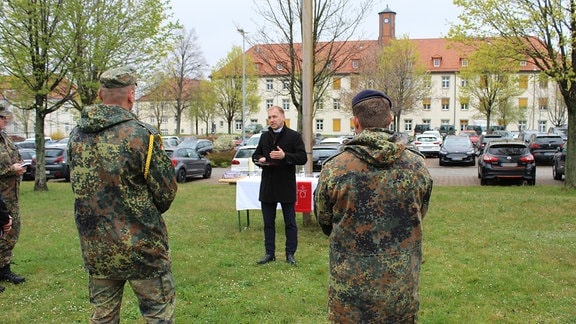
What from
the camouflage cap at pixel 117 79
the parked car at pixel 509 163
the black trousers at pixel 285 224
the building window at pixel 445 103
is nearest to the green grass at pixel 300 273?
the black trousers at pixel 285 224

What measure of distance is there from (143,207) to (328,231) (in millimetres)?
1082

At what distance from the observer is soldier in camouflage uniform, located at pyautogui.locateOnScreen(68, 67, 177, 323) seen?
9.39 feet

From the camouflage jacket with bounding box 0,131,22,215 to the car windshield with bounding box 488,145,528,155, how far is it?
15.3 m

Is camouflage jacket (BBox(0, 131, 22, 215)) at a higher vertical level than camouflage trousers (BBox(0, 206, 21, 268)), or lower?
higher

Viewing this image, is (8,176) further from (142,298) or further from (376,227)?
(376,227)

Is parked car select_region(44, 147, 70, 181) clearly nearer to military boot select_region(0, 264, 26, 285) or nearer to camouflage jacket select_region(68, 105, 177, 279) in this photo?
military boot select_region(0, 264, 26, 285)

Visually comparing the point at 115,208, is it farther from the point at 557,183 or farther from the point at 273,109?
the point at 557,183

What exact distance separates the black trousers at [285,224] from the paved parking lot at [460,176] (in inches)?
504

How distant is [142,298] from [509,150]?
53.4 feet

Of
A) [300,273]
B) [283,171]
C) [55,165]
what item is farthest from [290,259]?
[55,165]

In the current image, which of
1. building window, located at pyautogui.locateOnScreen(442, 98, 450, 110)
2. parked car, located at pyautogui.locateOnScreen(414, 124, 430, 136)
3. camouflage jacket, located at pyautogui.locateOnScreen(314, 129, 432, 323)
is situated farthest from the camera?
building window, located at pyautogui.locateOnScreen(442, 98, 450, 110)

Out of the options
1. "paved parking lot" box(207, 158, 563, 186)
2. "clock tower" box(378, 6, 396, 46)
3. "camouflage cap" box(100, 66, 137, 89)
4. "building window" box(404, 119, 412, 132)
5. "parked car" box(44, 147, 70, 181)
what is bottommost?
"paved parking lot" box(207, 158, 563, 186)

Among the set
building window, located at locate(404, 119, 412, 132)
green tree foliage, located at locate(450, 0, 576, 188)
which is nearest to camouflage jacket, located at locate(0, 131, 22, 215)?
green tree foliage, located at locate(450, 0, 576, 188)

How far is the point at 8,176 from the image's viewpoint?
17.2 feet
